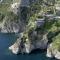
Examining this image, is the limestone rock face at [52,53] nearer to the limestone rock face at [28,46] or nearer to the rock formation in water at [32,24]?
the rock formation in water at [32,24]

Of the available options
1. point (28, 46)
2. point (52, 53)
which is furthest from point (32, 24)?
Result: point (52, 53)

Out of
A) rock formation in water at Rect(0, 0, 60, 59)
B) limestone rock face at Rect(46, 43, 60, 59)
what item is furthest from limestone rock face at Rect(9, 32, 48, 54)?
limestone rock face at Rect(46, 43, 60, 59)

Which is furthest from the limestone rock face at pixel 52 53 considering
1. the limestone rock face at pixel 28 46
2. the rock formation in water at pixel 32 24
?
the limestone rock face at pixel 28 46

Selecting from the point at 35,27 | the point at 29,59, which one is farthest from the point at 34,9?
the point at 29,59

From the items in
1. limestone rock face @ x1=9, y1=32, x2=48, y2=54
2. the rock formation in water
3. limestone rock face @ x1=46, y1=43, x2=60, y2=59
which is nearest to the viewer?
limestone rock face @ x1=46, y1=43, x2=60, y2=59

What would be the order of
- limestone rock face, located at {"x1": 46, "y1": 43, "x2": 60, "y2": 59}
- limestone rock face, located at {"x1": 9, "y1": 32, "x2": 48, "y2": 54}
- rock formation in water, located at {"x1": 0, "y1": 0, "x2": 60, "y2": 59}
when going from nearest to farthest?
limestone rock face, located at {"x1": 46, "y1": 43, "x2": 60, "y2": 59} < limestone rock face, located at {"x1": 9, "y1": 32, "x2": 48, "y2": 54} < rock formation in water, located at {"x1": 0, "y1": 0, "x2": 60, "y2": 59}

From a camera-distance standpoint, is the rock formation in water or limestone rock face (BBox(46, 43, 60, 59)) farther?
the rock formation in water

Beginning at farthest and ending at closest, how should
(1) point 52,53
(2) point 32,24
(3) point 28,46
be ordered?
(2) point 32,24 → (3) point 28,46 → (1) point 52,53

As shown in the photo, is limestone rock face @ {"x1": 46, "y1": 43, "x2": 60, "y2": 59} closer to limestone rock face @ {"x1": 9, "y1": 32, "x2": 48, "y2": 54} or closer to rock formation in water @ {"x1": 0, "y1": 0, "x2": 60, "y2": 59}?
rock formation in water @ {"x1": 0, "y1": 0, "x2": 60, "y2": 59}

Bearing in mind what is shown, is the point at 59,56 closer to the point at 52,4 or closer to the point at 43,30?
the point at 43,30

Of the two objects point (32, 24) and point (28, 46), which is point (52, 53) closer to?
point (28, 46)

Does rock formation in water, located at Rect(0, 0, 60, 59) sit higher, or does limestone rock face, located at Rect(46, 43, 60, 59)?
rock formation in water, located at Rect(0, 0, 60, 59)
